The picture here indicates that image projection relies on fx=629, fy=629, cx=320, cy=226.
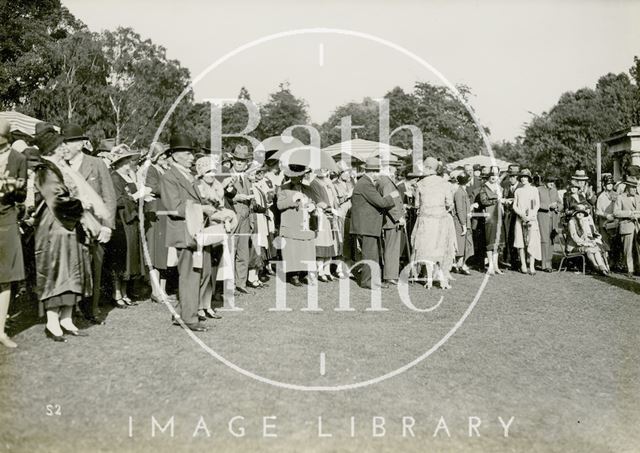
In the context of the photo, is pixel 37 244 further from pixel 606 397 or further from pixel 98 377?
pixel 606 397

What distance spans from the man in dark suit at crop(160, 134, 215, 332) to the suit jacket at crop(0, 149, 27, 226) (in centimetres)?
149

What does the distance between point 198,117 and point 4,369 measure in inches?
2996

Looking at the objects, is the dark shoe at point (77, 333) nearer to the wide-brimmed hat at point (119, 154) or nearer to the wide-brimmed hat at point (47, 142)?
the wide-brimmed hat at point (47, 142)

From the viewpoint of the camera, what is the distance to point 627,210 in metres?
13.5

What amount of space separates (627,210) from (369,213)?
19.7 ft

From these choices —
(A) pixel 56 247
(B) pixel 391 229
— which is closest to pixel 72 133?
(A) pixel 56 247

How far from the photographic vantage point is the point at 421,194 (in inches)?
453

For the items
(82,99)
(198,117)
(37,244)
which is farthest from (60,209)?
(198,117)

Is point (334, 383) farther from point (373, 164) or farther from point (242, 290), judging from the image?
point (373, 164)

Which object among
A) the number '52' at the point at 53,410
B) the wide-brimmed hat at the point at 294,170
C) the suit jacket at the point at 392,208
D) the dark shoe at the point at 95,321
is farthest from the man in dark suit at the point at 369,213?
the number '52' at the point at 53,410

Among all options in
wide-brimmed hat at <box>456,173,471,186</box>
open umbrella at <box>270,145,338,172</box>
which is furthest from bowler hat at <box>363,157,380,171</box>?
wide-brimmed hat at <box>456,173,471,186</box>

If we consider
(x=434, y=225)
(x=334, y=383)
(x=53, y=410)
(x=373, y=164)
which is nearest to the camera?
(x=53, y=410)

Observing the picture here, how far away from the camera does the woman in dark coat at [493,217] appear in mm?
→ 13922

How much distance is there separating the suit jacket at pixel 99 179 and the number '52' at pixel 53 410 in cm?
300
